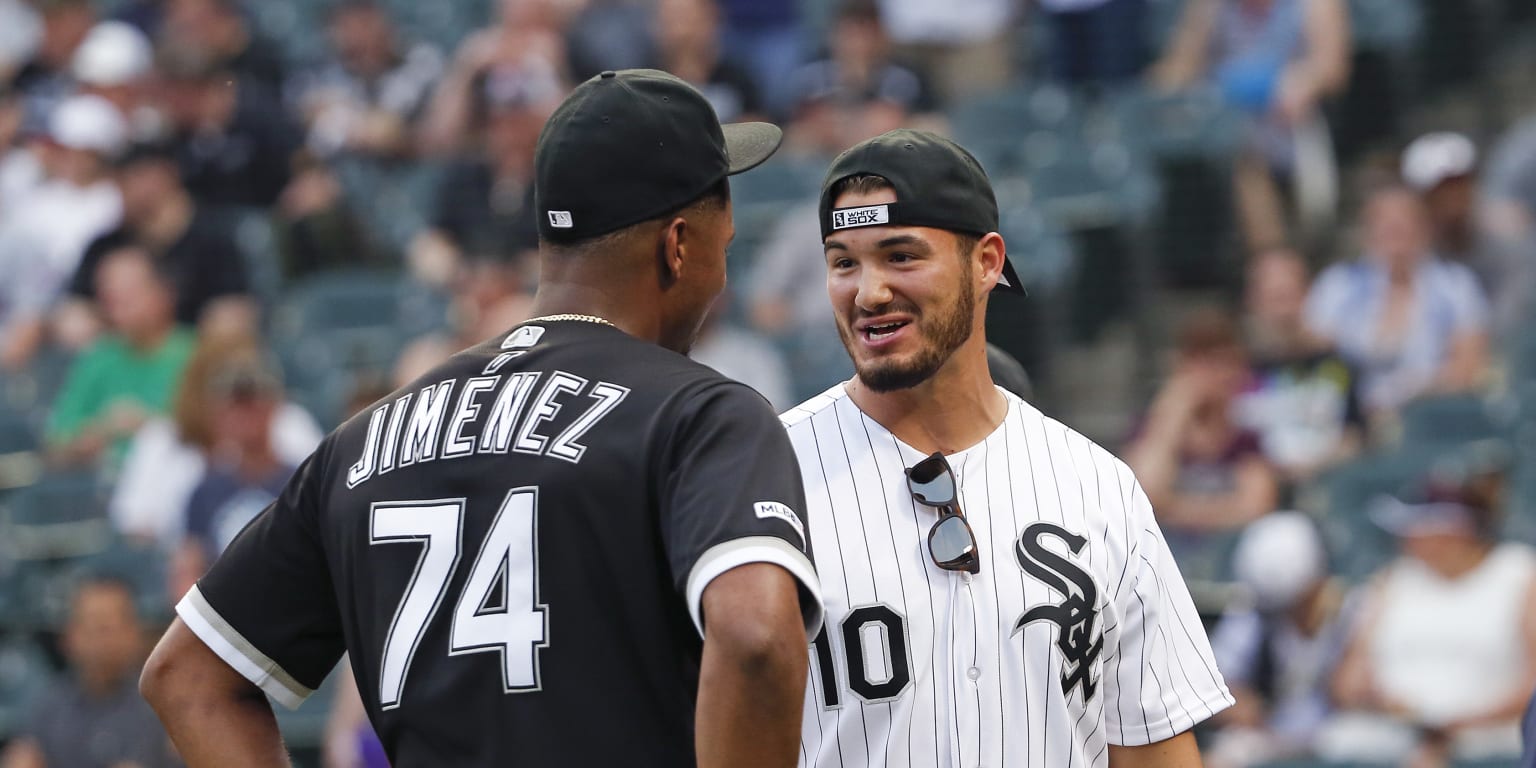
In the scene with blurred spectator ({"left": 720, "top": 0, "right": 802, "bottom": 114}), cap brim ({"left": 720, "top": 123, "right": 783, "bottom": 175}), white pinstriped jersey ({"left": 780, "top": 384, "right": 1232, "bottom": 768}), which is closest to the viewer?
cap brim ({"left": 720, "top": 123, "right": 783, "bottom": 175})

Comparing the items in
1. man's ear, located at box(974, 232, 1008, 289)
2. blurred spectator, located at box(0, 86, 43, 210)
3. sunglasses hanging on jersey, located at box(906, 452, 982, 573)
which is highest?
blurred spectator, located at box(0, 86, 43, 210)

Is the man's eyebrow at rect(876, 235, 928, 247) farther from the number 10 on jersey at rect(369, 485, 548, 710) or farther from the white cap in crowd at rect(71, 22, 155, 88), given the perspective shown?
the white cap in crowd at rect(71, 22, 155, 88)

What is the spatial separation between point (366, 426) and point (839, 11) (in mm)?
7278

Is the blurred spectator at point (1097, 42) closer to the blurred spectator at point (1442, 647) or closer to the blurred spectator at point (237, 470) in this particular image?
the blurred spectator at point (1442, 647)

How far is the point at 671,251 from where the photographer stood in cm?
259

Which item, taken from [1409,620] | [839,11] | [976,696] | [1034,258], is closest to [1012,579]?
[976,696]

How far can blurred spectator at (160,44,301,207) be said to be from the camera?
10.8 metres

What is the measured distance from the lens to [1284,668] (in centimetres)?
657

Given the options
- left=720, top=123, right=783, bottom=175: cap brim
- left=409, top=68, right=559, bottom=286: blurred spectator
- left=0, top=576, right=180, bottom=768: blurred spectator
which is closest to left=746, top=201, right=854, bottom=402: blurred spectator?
left=409, top=68, right=559, bottom=286: blurred spectator

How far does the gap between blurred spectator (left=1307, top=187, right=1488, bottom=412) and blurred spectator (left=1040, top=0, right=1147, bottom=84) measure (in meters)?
1.89

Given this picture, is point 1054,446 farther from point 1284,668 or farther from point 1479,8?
point 1479,8

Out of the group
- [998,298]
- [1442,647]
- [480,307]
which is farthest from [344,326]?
[1442,647]

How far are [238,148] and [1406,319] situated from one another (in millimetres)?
6247

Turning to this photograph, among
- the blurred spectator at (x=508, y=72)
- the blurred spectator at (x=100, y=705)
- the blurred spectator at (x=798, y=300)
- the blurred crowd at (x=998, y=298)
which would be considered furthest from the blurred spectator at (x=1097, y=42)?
the blurred spectator at (x=100, y=705)
